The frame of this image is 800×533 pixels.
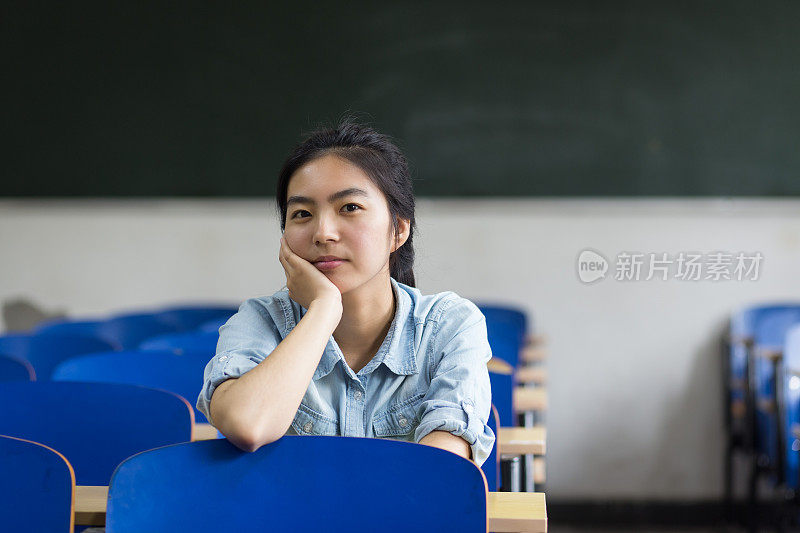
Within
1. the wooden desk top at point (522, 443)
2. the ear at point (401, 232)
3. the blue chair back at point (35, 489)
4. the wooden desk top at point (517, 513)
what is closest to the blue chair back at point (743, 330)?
the wooden desk top at point (522, 443)

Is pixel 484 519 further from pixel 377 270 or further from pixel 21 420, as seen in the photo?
pixel 21 420

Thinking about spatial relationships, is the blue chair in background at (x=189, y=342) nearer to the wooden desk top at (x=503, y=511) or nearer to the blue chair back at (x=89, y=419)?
the blue chair back at (x=89, y=419)

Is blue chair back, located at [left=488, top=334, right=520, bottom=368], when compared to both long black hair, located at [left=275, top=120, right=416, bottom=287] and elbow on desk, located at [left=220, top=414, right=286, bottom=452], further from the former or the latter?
Answer: elbow on desk, located at [left=220, top=414, right=286, bottom=452]

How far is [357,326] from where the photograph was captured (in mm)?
1588

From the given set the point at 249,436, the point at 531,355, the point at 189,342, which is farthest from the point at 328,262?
the point at 531,355

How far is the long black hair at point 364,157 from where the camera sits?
1536 mm

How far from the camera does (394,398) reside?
4.99 ft

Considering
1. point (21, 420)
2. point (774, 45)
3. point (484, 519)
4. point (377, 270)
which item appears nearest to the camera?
point (484, 519)

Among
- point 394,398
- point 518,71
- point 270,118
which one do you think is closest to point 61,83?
point 270,118

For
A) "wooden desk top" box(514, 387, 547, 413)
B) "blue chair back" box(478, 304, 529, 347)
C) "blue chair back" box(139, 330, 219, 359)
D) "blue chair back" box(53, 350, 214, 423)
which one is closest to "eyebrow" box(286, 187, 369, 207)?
"blue chair back" box(53, 350, 214, 423)

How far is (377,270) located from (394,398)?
0.72 ft

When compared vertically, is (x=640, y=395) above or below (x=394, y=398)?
below

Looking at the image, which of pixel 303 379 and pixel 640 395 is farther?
pixel 640 395

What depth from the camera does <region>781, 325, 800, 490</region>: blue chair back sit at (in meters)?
3.11
